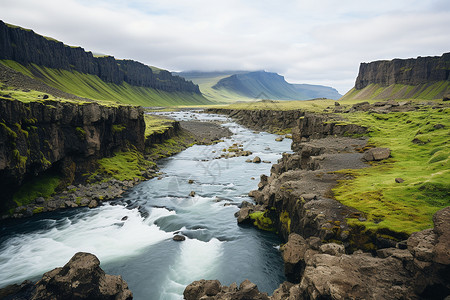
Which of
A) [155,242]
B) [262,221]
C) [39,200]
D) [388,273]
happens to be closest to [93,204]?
[39,200]

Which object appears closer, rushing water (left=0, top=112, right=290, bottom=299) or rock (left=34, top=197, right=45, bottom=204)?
rushing water (left=0, top=112, right=290, bottom=299)

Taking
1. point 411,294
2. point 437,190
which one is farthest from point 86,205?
point 437,190

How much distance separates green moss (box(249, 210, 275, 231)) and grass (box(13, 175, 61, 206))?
31.4m

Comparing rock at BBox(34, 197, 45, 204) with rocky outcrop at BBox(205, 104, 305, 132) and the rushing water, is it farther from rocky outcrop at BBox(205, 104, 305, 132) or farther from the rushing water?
rocky outcrop at BBox(205, 104, 305, 132)

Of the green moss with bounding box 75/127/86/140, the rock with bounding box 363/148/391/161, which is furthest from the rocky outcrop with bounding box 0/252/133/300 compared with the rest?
the rock with bounding box 363/148/391/161

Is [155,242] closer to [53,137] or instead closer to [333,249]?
[333,249]

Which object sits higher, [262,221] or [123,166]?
[123,166]

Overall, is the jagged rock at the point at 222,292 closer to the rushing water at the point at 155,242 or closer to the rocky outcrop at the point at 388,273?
the rocky outcrop at the point at 388,273

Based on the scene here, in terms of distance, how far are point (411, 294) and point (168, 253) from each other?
71.9 ft

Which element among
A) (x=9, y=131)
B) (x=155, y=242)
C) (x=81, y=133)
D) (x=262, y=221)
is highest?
(x=9, y=131)

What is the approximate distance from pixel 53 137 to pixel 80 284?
99.8ft

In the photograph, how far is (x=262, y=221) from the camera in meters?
32.0

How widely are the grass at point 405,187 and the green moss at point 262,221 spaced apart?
356 inches

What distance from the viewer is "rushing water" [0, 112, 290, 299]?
23.5 m
